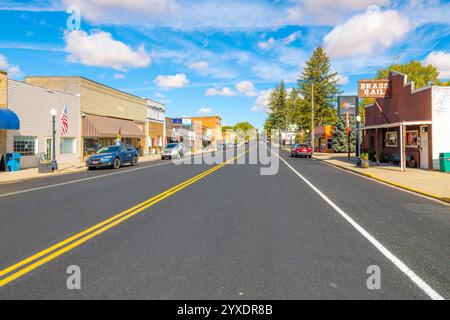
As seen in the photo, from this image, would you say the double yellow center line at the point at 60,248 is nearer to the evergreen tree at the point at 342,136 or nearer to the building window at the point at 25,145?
the building window at the point at 25,145

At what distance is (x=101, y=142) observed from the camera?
113ft

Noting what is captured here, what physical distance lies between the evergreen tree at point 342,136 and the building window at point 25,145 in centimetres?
3556

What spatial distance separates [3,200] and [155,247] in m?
7.68

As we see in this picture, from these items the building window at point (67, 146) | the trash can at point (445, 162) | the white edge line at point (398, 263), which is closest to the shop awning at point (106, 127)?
the building window at point (67, 146)

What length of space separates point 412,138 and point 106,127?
2806cm

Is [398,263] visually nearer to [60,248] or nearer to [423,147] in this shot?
[60,248]

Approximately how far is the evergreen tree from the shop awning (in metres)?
26.6

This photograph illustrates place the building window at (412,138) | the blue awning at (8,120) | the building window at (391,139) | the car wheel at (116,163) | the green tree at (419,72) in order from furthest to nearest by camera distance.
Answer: the green tree at (419,72) < the building window at (391,139) < the car wheel at (116,163) < the building window at (412,138) < the blue awning at (8,120)

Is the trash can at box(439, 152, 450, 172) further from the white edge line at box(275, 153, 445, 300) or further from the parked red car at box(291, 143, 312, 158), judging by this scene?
the parked red car at box(291, 143, 312, 158)

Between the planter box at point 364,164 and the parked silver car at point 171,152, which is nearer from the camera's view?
the planter box at point 364,164

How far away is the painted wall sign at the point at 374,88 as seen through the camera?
76.2 feet

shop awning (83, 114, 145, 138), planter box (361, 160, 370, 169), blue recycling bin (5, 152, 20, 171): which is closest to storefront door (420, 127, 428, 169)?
planter box (361, 160, 370, 169)
